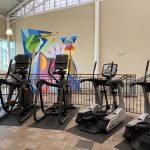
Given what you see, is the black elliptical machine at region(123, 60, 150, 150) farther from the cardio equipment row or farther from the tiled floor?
the tiled floor

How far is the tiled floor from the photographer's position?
305cm

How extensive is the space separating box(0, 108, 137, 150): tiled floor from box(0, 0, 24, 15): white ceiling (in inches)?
347

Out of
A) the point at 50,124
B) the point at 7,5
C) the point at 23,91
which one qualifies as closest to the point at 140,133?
the point at 50,124

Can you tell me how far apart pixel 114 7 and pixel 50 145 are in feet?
24.3

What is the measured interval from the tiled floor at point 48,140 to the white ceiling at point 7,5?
882 centimetres

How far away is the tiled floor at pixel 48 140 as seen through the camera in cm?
305

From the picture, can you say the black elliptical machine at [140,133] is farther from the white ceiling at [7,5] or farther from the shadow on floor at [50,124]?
the white ceiling at [7,5]

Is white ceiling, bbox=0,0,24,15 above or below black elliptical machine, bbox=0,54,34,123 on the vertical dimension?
above

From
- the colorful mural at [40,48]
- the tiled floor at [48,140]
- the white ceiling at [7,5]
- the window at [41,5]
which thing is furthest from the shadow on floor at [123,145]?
the white ceiling at [7,5]

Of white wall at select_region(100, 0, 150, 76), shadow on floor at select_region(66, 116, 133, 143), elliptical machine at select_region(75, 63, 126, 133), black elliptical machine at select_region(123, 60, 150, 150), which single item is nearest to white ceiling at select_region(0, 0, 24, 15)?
white wall at select_region(100, 0, 150, 76)

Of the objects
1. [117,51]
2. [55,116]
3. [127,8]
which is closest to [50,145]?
[55,116]

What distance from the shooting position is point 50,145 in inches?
123

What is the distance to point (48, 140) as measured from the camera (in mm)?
3324

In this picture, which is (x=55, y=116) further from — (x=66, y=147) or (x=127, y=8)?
(x=127, y=8)
